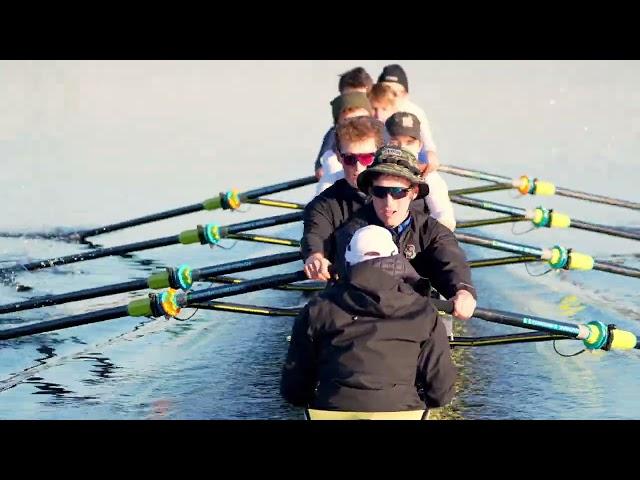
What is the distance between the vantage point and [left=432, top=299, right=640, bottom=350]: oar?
5996 millimetres

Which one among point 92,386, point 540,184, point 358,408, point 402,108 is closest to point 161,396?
point 92,386

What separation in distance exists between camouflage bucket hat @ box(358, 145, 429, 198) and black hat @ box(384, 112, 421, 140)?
1.75 metres

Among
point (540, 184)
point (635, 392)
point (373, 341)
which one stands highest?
point (540, 184)

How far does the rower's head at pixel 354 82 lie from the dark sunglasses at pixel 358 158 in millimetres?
3286

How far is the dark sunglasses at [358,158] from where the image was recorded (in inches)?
258

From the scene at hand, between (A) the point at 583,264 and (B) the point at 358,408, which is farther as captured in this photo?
(A) the point at 583,264

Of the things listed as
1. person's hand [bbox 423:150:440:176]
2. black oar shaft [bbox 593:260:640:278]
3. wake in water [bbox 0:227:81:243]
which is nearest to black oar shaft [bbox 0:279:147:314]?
person's hand [bbox 423:150:440:176]

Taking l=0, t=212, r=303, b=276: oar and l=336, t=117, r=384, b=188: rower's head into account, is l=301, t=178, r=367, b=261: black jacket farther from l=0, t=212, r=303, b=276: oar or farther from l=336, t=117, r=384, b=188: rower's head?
l=0, t=212, r=303, b=276: oar

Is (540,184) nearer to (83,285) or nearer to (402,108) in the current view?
(402,108)

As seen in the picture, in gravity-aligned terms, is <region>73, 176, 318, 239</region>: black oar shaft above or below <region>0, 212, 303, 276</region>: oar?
above

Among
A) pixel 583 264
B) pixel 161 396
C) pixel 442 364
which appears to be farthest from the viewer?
pixel 583 264

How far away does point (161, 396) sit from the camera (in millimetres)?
6445

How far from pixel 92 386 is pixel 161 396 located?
0.62 meters

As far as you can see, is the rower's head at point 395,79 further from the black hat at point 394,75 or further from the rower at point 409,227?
the rower at point 409,227
